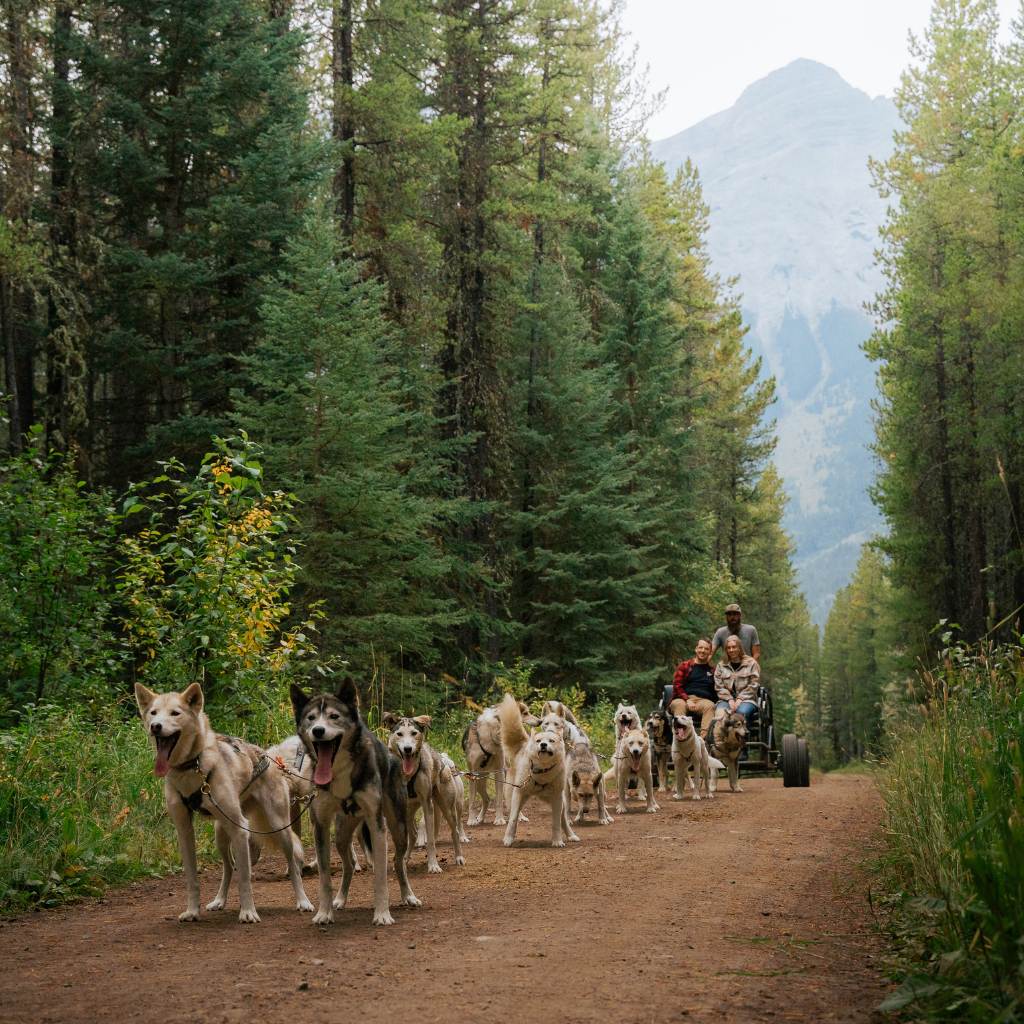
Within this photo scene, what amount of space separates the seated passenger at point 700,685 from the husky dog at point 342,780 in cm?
1007

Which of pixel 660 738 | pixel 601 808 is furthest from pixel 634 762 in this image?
pixel 660 738

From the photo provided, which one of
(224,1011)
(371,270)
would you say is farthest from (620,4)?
(224,1011)

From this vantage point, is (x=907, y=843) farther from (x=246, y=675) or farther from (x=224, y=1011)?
(x=246, y=675)

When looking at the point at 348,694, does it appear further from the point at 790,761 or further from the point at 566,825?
the point at 790,761

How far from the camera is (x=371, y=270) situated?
2144 cm

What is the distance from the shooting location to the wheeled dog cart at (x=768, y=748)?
1520 cm

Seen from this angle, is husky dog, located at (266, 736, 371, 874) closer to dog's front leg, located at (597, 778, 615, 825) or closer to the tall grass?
the tall grass

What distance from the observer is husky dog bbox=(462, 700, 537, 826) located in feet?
35.6

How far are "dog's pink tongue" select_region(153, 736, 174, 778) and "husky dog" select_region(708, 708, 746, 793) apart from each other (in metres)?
10.5

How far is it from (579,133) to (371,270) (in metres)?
11.8

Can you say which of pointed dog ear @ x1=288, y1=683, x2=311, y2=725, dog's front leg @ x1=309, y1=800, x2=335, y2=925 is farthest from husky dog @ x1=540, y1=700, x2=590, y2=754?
pointed dog ear @ x1=288, y1=683, x2=311, y2=725

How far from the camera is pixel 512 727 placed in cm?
960

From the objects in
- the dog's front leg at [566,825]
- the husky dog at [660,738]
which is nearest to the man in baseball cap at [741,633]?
the husky dog at [660,738]

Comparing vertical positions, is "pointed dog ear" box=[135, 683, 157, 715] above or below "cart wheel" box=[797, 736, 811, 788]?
above
